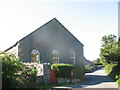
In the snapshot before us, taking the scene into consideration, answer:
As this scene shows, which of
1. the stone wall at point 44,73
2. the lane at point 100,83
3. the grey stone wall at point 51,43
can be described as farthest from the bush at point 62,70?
the grey stone wall at point 51,43

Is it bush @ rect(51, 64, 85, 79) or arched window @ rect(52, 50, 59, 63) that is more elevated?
arched window @ rect(52, 50, 59, 63)

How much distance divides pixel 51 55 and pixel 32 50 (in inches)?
140

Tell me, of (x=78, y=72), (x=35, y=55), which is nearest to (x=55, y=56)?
(x=35, y=55)

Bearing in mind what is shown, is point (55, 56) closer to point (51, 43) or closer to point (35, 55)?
point (51, 43)

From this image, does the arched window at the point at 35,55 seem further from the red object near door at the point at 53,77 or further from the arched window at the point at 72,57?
the arched window at the point at 72,57

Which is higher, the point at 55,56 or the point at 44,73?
the point at 55,56

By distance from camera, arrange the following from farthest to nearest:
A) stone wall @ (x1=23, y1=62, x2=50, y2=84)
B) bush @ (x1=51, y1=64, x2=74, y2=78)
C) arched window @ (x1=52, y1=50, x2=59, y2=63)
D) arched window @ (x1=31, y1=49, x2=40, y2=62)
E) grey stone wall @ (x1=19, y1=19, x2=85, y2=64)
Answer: arched window @ (x1=52, y1=50, x2=59, y2=63) → arched window @ (x1=31, y1=49, x2=40, y2=62) → grey stone wall @ (x1=19, y1=19, x2=85, y2=64) → bush @ (x1=51, y1=64, x2=74, y2=78) → stone wall @ (x1=23, y1=62, x2=50, y2=84)

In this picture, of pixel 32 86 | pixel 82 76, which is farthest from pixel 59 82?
pixel 32 86

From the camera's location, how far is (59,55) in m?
29.5

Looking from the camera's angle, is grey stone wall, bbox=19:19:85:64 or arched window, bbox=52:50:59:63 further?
arched window, bbox=52:50:59:63

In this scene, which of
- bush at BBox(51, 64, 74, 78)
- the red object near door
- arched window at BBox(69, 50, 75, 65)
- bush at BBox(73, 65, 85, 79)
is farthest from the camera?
arched window at BBox(69, 50, 75, 65)

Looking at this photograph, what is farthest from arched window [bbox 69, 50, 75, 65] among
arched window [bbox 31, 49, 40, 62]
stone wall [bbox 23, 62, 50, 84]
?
stone wall [bbox 23, 62, 50, 84]

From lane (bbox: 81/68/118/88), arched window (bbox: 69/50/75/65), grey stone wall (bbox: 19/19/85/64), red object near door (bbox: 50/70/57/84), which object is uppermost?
grey stone wall (bbox: 19/19/85/64)

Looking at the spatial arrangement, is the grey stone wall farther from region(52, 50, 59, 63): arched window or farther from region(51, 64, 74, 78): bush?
region(51, 64, 74, 78): bush
